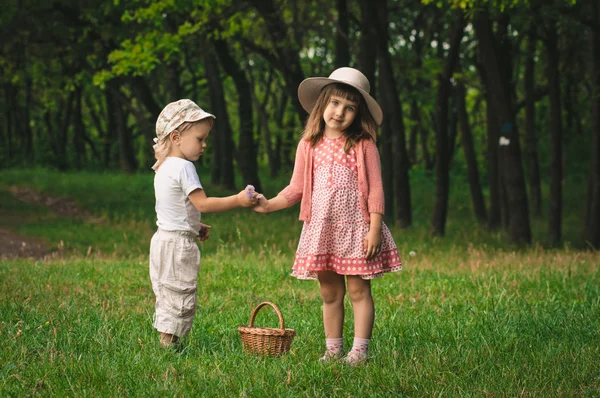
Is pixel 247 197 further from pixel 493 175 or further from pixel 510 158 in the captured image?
pixel 493 175

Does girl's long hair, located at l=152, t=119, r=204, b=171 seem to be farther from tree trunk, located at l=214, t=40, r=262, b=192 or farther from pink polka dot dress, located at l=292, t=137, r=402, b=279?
tree trunk, located at l=214, t=40, r=262, b=192

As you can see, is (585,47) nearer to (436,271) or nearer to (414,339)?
(436,271)

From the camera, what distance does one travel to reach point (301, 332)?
20.8 feet

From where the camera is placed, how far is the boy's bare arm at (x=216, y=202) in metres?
5.31

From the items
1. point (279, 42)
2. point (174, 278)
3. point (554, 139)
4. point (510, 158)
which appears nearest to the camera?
point (174, 278)

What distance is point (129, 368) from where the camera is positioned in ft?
16.2

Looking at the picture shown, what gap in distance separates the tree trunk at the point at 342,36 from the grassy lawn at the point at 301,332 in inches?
303

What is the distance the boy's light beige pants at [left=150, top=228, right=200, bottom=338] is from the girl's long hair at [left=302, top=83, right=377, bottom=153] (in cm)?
108

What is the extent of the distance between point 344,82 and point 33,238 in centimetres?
1189

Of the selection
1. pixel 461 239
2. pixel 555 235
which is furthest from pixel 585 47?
pixel 461 239

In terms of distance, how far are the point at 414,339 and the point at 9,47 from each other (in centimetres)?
2601

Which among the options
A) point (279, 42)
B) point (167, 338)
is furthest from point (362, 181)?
point (279, 42)

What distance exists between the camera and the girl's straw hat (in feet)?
18.3

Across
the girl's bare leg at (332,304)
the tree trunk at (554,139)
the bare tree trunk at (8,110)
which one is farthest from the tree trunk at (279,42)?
the bare tree trunk at (8,110)
